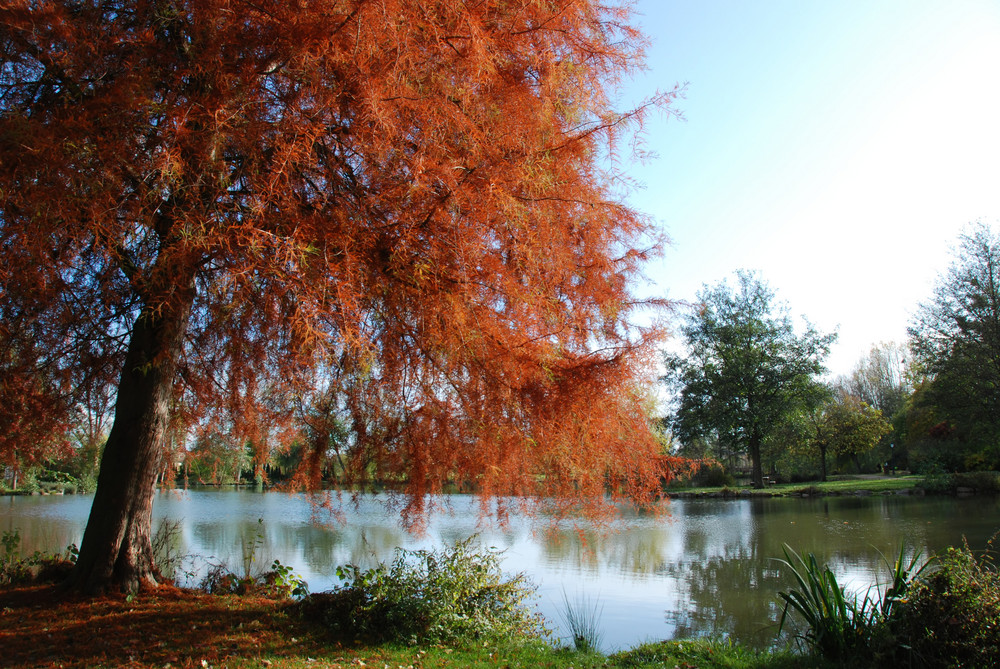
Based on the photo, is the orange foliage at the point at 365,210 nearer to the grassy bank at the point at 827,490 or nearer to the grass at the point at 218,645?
the grass at the point at 218,645

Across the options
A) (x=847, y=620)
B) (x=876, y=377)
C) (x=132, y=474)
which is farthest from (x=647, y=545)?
(x=876, y=377)

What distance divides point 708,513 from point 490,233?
55.5 feet

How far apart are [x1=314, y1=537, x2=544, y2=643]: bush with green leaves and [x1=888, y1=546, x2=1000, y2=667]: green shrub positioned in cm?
292

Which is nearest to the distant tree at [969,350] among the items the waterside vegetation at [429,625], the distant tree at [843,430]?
the distant tree at [843,430]

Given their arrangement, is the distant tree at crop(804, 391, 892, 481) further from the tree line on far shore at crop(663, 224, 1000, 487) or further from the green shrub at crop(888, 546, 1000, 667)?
the green shrub at crop(888, 546, 1000, 667)

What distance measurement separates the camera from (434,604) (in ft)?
16.1

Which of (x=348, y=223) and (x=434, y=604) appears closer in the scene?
(x=348, y=223)

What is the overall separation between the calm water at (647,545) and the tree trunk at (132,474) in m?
1.49

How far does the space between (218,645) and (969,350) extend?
975 inches

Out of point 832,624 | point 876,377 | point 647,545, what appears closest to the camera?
point 832,624

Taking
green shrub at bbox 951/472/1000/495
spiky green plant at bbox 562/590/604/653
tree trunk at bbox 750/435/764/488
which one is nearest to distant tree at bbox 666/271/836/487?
tree trunk at bbox 750/435/764/488

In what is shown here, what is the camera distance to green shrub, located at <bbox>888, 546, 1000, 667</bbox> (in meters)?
3.44

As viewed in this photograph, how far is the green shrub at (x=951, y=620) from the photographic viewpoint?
344 centimetres

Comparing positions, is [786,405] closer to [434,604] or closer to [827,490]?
[827,490]
